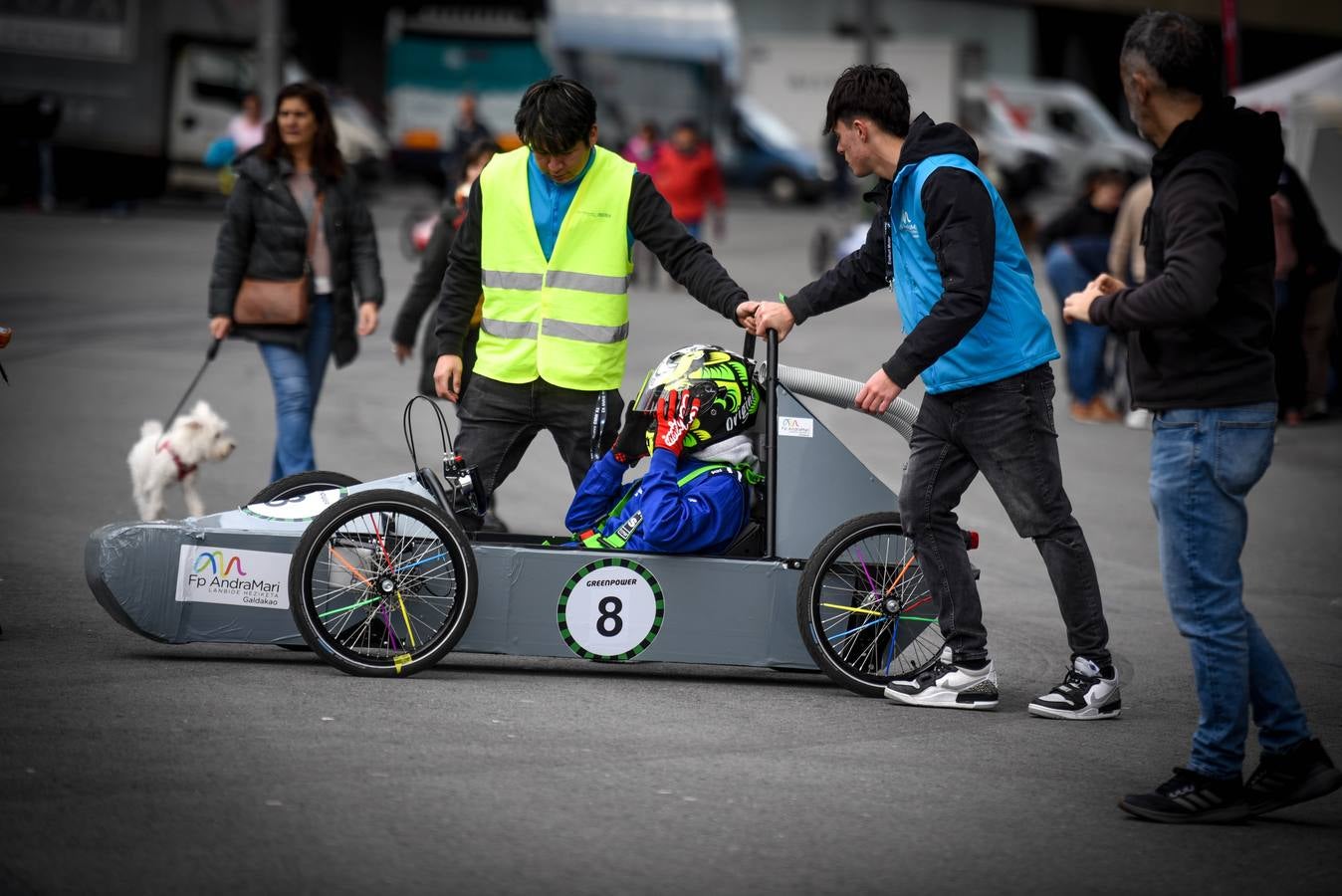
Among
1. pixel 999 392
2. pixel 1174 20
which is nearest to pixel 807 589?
pixel 999 392

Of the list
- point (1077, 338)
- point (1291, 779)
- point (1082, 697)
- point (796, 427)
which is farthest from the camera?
point (1077, 338)

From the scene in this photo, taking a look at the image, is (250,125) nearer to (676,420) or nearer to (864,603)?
(676,420)

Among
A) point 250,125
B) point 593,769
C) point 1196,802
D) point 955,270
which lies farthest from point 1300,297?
point 250,125

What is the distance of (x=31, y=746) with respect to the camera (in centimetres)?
500

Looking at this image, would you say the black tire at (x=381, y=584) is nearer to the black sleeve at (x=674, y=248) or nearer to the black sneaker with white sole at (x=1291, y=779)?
the black sleeve at (x=674, y=248)

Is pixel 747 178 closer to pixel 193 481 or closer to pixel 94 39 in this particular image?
pixel 94 39

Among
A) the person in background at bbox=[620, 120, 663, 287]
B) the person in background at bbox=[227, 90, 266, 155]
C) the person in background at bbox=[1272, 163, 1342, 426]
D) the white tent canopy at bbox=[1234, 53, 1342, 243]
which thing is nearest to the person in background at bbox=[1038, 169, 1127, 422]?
the person in background at bbox=[1272, 163, 1342, 426]

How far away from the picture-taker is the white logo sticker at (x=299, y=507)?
6.15 metres

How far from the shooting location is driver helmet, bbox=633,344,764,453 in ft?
20.1

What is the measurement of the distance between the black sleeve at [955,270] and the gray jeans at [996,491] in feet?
0.87

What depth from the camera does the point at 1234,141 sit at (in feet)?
15.4

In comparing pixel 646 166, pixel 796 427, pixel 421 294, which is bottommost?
pixel 796 427

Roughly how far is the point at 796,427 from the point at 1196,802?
77.7 inches

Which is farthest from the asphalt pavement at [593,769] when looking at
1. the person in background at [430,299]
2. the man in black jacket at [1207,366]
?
the person in background at [430,299]
